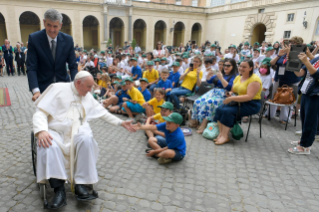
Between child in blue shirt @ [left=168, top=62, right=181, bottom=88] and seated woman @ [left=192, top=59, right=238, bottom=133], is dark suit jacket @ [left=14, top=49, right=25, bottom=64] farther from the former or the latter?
seated woman @ [left=192, top=59, right=238, bottom=133]

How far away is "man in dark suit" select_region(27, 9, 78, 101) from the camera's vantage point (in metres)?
3.03

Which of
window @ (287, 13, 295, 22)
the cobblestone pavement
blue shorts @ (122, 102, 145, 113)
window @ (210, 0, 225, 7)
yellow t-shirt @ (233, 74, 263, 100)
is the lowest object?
the cobblestone pavement

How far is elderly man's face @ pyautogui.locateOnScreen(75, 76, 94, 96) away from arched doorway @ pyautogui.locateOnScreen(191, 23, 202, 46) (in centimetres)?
3430

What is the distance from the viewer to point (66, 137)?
262cm

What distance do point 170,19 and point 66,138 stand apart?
106 feet

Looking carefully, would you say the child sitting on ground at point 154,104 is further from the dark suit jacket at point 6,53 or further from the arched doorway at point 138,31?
the arched doorway at point 138,31

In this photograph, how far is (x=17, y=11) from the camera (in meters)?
23.5

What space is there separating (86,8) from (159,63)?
71.1 ft

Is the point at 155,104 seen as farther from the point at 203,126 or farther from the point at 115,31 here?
the point at 115,31

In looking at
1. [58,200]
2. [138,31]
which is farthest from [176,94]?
[138,31]

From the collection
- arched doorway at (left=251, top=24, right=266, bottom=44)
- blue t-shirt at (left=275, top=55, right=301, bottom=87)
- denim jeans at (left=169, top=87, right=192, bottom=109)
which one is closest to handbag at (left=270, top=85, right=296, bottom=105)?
blue t-shirt at (left=275, top=55, right=301, bottom=87)

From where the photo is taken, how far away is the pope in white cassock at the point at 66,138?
7.60 ft

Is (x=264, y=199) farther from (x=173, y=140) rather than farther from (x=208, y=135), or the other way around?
(x=208, y=135)

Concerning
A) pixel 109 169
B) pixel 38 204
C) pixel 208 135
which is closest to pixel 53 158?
pixel 38 204
